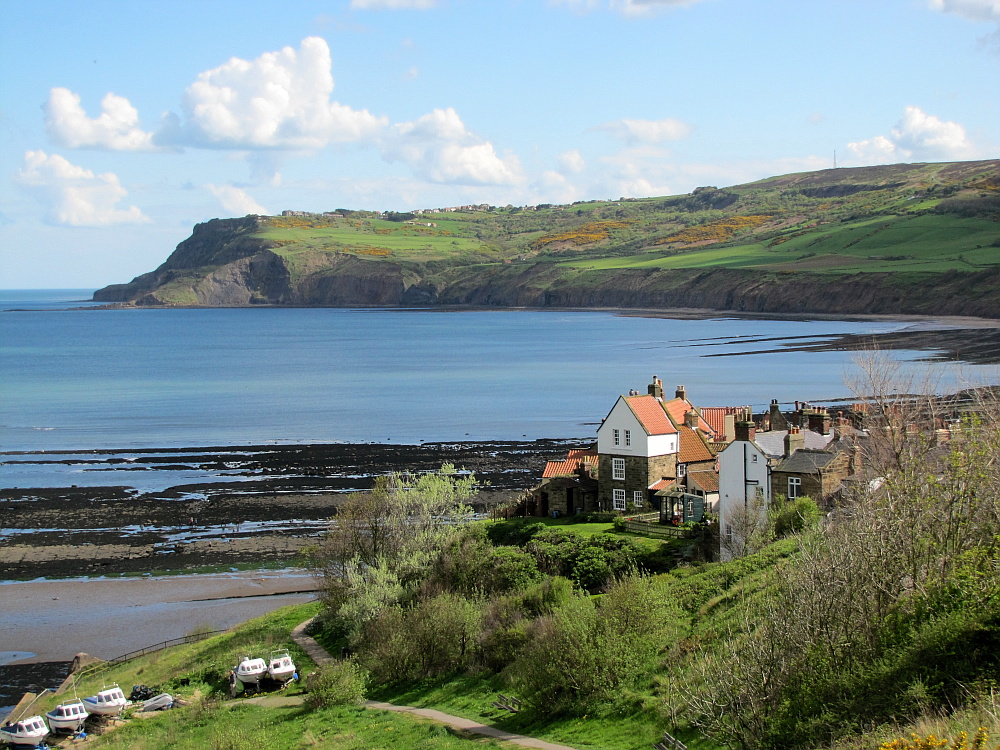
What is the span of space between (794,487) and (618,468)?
8.01 m

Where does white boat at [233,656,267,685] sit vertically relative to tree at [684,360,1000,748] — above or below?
below

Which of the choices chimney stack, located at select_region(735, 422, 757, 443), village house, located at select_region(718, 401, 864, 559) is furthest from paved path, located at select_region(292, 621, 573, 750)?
chimney stack, located at select_region(735, 422, 757, 443)

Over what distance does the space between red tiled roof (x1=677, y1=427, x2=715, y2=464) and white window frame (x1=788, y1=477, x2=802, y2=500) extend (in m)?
6.49

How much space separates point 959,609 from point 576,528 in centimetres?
2202

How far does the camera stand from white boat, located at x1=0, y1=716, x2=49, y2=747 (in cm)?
3011

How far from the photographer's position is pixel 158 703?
3225 cm

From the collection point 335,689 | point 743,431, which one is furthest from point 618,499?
point 335,689

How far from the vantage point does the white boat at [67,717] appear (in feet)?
101

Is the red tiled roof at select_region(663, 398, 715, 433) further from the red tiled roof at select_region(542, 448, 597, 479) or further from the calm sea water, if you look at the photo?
the calm sea water

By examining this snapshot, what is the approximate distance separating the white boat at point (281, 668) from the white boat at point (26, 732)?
675cm

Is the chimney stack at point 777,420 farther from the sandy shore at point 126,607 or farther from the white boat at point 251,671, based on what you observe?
the white boat at point 251,671

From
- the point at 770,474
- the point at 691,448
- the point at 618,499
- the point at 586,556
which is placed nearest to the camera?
the point at 586,556

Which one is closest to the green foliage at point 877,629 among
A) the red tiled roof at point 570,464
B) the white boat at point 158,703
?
the white boat at point 158,703

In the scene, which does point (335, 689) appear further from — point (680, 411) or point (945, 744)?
point (680, 411)
